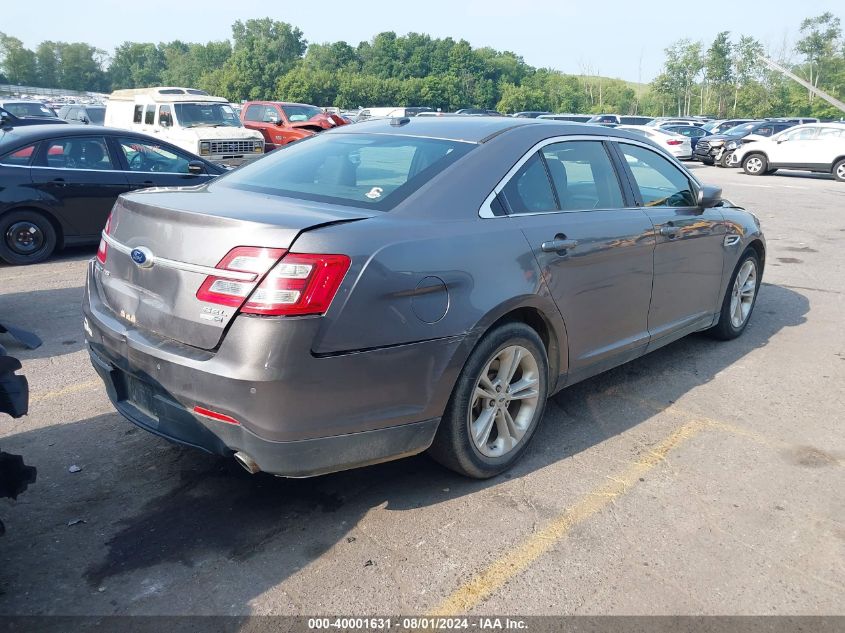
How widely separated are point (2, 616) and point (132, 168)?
7303 mm

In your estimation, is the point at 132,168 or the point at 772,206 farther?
the point at 772,206

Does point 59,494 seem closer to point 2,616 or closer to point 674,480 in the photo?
point 2,616

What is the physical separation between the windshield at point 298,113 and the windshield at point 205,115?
3849 millimetres

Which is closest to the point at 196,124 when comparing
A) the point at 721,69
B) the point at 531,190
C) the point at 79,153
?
the point at 79,153

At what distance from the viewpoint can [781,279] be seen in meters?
8.48

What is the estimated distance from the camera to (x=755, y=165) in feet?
78.3

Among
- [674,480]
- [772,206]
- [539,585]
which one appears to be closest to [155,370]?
[539,585]

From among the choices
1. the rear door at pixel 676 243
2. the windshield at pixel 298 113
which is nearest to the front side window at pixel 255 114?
the windshield at pixel 298 113

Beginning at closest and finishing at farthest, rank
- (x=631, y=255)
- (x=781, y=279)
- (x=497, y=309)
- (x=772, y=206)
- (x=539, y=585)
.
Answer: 1. (x=539, y=585)
2. (x=497, y=309)
3. (x=631, y=255)
4. (x=781, y=279)
5. (x=772, y=206)

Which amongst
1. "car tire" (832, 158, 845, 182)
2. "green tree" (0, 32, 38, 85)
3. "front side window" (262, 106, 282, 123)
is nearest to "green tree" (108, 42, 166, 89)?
"green tree" (0, 32, 38, 85)

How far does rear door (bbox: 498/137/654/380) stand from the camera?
12.2 ft

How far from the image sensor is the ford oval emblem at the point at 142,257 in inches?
122

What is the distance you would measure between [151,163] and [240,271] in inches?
283

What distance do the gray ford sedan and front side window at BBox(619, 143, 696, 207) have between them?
0.39ft
